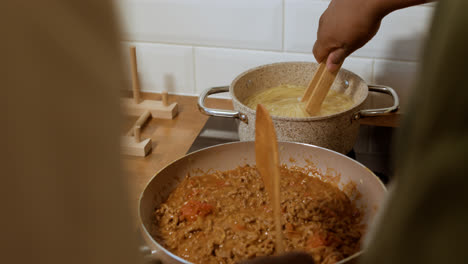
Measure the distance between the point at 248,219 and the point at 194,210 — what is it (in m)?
0.09

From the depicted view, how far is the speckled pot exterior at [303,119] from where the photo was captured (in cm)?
86

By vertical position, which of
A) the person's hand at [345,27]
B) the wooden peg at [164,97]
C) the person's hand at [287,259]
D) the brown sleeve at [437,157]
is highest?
the brown sleeve at [437,157]

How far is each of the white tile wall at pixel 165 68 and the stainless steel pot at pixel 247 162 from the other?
433 mm

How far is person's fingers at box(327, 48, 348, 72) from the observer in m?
0.89

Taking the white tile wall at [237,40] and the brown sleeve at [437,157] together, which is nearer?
the brown sleeve at [437,157]

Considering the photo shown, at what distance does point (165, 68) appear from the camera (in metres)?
1.29

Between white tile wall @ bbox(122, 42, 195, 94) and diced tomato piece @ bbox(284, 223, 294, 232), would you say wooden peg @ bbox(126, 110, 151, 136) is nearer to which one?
white tile wall @ bbox(122, 42, 195, 94)

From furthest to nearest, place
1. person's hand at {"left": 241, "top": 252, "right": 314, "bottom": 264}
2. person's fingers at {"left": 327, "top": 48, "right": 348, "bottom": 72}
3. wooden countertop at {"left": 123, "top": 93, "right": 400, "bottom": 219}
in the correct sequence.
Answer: wooden countertop at {"left": 123, "top": 93, "right": 400, "bottom": 219} < person's fingers at {"left": 327, "top": 48, "right": 348, "bottom": 72} < person's hand at {"left": 241, "top": 252, "right": 314, "bottom": 264}

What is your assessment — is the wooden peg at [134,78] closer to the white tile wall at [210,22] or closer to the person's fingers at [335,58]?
the white tile wall at [210,22]

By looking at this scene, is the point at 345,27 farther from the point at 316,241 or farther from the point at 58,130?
the point at 58,130

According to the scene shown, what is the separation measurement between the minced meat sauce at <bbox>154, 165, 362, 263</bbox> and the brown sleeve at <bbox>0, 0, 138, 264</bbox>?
0.54 meters

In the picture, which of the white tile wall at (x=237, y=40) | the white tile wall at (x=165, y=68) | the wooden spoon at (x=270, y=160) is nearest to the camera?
the wooden spoon at (x=270, y=160)

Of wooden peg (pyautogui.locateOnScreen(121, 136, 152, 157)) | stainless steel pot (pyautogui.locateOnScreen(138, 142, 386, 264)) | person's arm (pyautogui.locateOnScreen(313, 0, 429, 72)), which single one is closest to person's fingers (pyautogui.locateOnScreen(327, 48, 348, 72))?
person's arm (pyautogui.locateOnScreen(313, 0, 429, 72))

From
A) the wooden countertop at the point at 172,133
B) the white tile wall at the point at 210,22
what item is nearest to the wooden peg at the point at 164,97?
the wooden countertop at the point at 172,133
